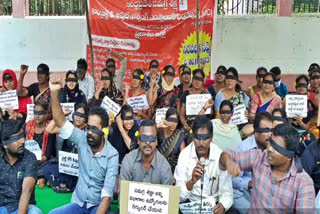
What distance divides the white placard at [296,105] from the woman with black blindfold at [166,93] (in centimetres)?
168

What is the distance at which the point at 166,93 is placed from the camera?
6.77 meters

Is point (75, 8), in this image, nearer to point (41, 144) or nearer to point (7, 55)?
point (7, 55)

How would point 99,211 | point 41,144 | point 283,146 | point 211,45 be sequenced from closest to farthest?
point 283,146, point 99,211, point 41,144, point 211,45

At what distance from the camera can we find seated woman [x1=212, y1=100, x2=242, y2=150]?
5324mm

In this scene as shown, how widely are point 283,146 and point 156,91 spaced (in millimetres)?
3777

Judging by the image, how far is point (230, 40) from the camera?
31.3 ft

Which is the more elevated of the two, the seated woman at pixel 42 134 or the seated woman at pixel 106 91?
the seated woman at pixel 106 91

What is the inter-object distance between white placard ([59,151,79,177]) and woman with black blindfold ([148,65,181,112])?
1889 mm

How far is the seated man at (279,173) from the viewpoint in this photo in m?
3.28

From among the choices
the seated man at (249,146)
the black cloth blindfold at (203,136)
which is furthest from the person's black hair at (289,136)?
the seated man at (249,146)

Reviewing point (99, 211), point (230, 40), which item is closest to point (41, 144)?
point (99, 211)

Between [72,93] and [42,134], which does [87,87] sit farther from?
[42,134]

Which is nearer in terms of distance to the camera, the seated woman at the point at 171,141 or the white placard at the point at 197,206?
the white placard at the point at 197,206

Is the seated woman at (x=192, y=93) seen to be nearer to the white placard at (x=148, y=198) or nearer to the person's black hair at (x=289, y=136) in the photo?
the white placard at (x=148, y=198)
